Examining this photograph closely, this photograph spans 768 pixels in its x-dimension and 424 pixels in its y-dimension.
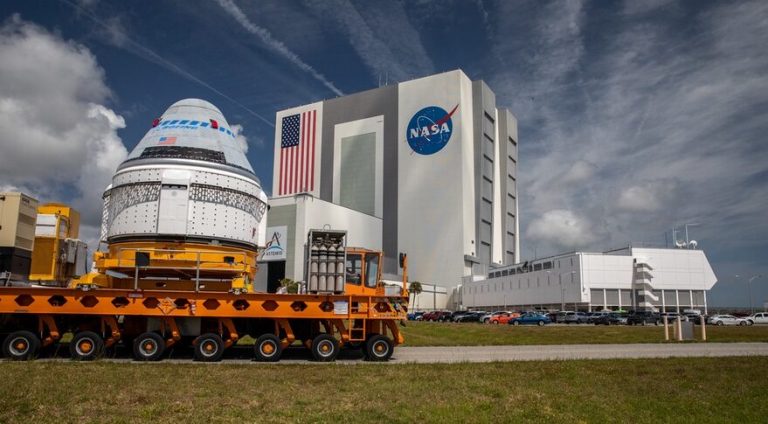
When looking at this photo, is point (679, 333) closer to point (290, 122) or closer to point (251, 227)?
point (251, 227)

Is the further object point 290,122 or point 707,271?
point 290,122

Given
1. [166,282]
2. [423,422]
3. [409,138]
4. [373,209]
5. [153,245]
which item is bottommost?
[423,422]

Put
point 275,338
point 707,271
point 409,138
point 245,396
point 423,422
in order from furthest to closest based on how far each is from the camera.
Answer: point 409,138 → point 707,271 → point 275,338 → point 245,396 → point 423,422

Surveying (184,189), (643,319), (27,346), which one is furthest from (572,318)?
(27,346)

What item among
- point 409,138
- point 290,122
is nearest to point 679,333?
point 409,138

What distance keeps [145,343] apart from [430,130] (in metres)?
94.7

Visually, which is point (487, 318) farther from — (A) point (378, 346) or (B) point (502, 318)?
(A) point (378, 346)

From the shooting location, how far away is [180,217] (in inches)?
720

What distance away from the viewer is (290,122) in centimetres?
12625

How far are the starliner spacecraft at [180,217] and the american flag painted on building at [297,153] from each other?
Answer: 101468mm

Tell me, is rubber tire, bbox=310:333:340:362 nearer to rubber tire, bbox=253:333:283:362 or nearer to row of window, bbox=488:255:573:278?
rubber tire, bbox=253:333:283:362

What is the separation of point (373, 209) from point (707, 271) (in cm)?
6076

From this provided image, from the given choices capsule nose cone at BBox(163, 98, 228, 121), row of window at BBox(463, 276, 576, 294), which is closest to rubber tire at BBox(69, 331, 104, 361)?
capsule nose cone at BBox(163, 98, 228, 121)

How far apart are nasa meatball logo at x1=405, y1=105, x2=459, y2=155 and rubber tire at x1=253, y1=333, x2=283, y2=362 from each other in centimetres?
9112
